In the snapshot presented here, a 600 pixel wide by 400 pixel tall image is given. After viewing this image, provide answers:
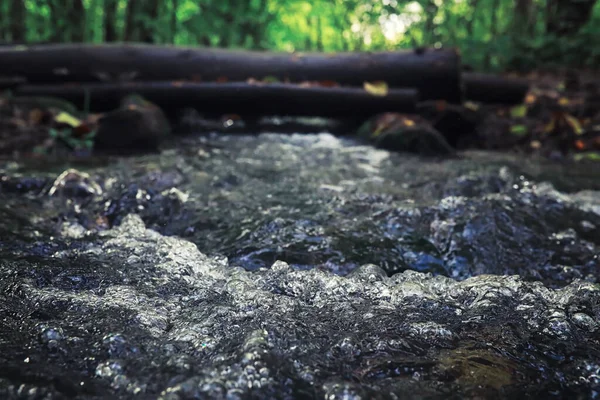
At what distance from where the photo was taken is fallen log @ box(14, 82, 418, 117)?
15.9ft

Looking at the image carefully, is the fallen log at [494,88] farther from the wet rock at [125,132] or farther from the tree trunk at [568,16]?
the wet rock at [125,132]

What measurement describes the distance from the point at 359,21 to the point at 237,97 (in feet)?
15.7

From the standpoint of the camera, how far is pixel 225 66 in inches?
205

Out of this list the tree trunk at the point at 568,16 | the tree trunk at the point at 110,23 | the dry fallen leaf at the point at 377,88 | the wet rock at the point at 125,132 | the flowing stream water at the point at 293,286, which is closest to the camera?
the flowing stream water at the point at 293,286

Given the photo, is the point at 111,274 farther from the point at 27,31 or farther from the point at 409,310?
the point at 27,31

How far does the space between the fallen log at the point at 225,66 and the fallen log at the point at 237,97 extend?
209 millimetres

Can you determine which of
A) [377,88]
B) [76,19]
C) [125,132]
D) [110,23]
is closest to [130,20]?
[110,23]

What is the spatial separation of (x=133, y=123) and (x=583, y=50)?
6.98 metres

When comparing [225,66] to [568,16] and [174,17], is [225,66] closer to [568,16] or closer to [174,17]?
[174,17]

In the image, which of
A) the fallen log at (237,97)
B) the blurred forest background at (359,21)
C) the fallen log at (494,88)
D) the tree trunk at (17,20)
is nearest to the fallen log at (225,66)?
the fallen log at (237,97)

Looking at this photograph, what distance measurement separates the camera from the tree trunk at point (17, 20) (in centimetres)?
763

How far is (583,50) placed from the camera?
724 cm

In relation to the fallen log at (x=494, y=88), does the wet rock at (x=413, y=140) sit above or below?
below

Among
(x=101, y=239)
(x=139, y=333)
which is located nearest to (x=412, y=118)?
(x=101, y=239)
